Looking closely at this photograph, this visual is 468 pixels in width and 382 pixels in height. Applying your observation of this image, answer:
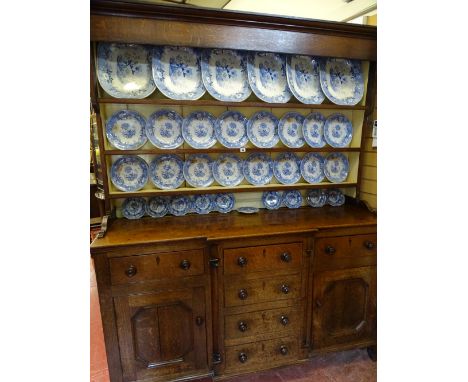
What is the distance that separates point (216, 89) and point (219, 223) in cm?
73

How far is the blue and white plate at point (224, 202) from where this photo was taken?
5.49ft

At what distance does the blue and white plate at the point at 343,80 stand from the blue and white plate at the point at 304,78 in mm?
60

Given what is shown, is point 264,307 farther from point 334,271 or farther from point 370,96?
point 370,96

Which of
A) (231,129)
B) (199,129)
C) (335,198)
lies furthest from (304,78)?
(335,198)

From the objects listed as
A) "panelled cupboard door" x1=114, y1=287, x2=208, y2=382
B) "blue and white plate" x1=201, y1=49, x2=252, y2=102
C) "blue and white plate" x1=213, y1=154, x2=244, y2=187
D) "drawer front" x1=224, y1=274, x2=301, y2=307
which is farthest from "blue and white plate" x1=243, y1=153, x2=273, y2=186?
"panelled cupboard door" x1=114, y1=287, x2=208, y2=382

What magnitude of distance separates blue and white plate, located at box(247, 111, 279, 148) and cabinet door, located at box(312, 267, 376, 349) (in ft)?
2.68

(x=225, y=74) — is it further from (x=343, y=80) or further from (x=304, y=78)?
(x=343, y=80)

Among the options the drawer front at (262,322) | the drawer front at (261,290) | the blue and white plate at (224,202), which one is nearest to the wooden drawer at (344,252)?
the drawer front at (261,290)

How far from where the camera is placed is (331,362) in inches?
66.3

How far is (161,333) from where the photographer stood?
132 cm

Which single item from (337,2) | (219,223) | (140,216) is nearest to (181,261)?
(219,223)

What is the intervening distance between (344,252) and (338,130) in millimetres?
771

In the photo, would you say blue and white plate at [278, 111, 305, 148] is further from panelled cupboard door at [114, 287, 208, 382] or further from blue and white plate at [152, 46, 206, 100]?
panelled cupboard door at [114, 287, 208, 382]

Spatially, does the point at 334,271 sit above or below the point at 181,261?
below
